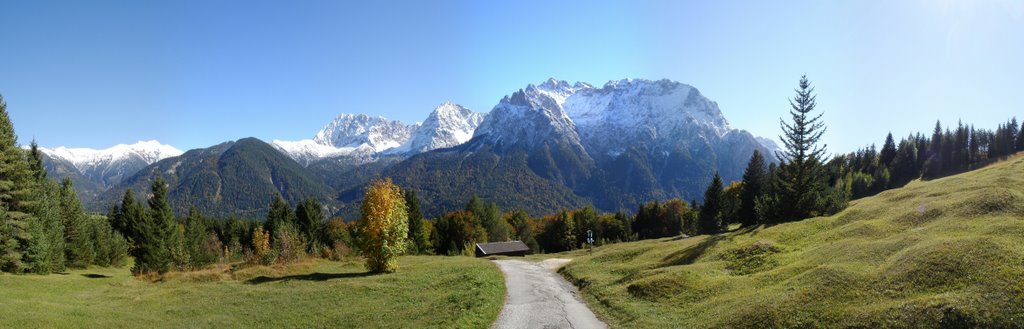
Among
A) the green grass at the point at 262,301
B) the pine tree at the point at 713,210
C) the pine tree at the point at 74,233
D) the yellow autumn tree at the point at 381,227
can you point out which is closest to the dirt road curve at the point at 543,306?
the green grass at the point at 262,301

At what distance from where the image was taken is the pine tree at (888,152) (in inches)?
5591

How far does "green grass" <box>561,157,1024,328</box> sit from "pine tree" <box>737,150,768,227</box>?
162 ft

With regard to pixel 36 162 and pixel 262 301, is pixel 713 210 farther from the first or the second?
pixel 36 162

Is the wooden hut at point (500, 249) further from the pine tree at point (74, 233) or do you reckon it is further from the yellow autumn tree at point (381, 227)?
the pine tree at point (74, 233)

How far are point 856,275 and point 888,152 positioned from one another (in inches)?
6007

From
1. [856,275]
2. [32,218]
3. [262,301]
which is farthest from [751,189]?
[32,218]

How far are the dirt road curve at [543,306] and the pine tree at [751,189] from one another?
6655cm

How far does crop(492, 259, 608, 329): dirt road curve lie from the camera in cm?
2644

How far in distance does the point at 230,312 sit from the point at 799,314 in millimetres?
34113

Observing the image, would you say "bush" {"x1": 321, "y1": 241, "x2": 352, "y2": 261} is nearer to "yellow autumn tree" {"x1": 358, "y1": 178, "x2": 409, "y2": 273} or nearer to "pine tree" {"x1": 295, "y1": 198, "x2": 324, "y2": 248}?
"pine tree" {"x1": 295, "y1": 198, "x2": 324, "y2": 248}

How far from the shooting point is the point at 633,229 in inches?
5561

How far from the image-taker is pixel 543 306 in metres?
31.5

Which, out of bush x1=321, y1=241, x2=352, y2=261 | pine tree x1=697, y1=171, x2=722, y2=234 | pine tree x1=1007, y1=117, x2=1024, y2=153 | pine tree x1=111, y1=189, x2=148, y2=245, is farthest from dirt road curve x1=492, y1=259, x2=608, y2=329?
→ pine tree x1=1007, y1=117, x2=1024, y2=153

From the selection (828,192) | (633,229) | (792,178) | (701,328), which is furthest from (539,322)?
(633,229)
